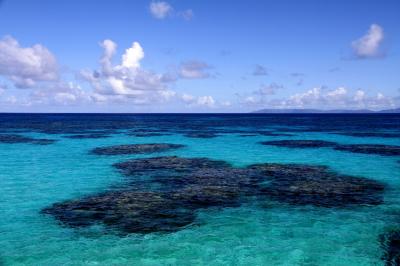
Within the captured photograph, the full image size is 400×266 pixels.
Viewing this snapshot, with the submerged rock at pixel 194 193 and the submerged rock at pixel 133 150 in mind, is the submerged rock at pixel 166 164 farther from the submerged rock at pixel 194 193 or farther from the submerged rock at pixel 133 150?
the submerged rock at pixel 133 150

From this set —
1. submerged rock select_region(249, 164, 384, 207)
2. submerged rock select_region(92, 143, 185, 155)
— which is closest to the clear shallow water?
submerged rock select_region(249, 164, 384, 207)

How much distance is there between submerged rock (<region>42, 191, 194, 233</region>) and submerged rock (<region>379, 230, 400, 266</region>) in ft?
30.5

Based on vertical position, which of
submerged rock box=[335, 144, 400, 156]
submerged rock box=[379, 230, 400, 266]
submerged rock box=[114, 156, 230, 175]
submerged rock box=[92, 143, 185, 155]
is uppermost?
submerged rock box=[92, 143, 185, 155]

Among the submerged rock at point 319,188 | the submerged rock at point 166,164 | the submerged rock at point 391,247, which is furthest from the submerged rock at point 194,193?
the submerged rock at point 391,247

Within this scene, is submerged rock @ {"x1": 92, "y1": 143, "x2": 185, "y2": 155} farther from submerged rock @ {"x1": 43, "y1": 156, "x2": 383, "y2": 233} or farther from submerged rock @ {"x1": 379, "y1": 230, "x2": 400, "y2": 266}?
submerged rock @ {"x1": 379, "y1": 230, "x2": 400, "y2": 266}

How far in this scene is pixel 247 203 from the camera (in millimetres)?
23125

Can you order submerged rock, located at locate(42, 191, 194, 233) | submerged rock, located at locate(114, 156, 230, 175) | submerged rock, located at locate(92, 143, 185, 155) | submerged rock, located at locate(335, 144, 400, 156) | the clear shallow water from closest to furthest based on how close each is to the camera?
1. the clear shallow water
2. submerged rock, located at locate(42, 191, 194, 233)
3. submerged rock, located at locate(114, 156, 230, 175)
4. submerged rock, located at locate(335, 144, 400, 156)
5. submerged rock, located at locate(92, 143, 185, 155)

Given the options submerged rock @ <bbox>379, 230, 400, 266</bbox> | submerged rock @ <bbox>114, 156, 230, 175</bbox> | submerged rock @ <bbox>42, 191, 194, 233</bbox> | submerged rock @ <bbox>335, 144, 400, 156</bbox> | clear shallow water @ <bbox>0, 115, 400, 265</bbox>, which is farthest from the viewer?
submerged rock @ <bbox>335, 144, 400, 156</bbox>

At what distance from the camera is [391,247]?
16.4 m

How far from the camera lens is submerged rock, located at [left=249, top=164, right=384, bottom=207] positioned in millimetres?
23734

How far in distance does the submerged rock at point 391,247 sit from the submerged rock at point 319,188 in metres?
4.78

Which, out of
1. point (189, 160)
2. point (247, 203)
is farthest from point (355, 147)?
point (247, 203)

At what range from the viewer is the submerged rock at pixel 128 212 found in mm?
19156

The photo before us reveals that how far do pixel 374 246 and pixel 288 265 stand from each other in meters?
4.54
